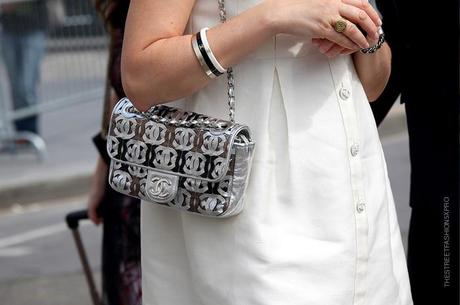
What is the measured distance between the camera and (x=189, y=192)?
196 cm

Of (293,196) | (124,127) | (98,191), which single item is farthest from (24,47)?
(293,196)

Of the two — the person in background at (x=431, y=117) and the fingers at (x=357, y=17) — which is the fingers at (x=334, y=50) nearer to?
the fingers at (x=357, y=17)

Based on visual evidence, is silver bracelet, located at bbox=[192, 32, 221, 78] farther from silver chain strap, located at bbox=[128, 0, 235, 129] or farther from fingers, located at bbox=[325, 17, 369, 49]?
fingers, located at bbox=[325, 17, 369, 49]

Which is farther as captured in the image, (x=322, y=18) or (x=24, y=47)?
(x=24, y=47)

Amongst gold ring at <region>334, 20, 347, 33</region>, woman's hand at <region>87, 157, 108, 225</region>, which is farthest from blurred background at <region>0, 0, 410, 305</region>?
gold ring at <region>334, 20, 347, 33</region>

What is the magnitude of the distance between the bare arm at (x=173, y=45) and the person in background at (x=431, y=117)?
1.06 metres

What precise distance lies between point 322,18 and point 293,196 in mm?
313

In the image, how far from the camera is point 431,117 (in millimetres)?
2967

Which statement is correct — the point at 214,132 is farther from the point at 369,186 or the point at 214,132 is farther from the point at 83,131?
the point at 83,131

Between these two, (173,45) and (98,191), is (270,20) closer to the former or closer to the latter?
(173,45)

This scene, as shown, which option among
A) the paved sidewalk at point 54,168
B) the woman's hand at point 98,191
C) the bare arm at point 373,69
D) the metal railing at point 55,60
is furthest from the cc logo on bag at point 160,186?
the metal railing at point 55,60

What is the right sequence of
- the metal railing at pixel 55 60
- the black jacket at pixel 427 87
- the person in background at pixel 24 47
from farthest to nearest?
the person in background at pixel 24 47 < the metal railing at pixel 55 60 < the black jacket at pixel 427 87

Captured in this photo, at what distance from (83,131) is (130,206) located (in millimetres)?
7301

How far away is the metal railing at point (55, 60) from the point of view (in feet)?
30.1
